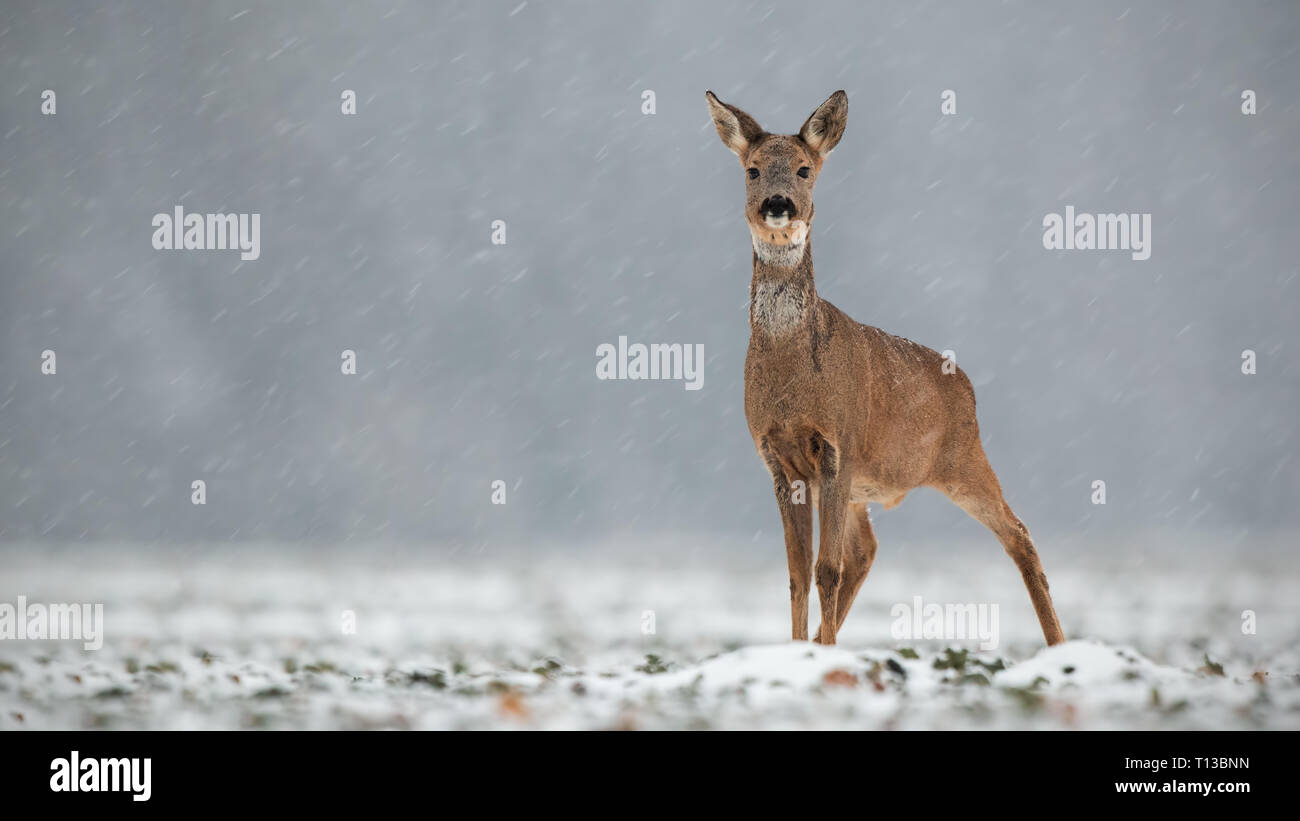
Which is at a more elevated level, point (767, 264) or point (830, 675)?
point (767, 264)

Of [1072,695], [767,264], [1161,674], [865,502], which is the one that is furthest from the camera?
[865,502]

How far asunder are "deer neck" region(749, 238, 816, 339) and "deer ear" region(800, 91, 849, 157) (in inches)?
20.6

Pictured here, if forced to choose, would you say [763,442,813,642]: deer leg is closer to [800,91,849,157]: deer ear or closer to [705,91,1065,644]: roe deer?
[705,91,1065,644]: roe deer

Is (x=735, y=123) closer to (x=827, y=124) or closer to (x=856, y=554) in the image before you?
(x=827, y=124)

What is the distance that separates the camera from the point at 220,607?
27.5 feet

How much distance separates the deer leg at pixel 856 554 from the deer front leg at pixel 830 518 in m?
1.12

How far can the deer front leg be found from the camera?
6246 mm

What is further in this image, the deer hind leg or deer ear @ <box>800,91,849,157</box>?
the deer hind leg

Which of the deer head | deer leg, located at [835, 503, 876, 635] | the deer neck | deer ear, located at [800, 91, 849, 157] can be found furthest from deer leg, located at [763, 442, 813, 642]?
deer ear, located at [800, 91, 849, 157]

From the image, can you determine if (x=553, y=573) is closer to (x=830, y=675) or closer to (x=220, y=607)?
(x=220, y=607)

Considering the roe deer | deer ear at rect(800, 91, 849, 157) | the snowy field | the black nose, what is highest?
deer ear at rect(800, 91, 849, 157)
